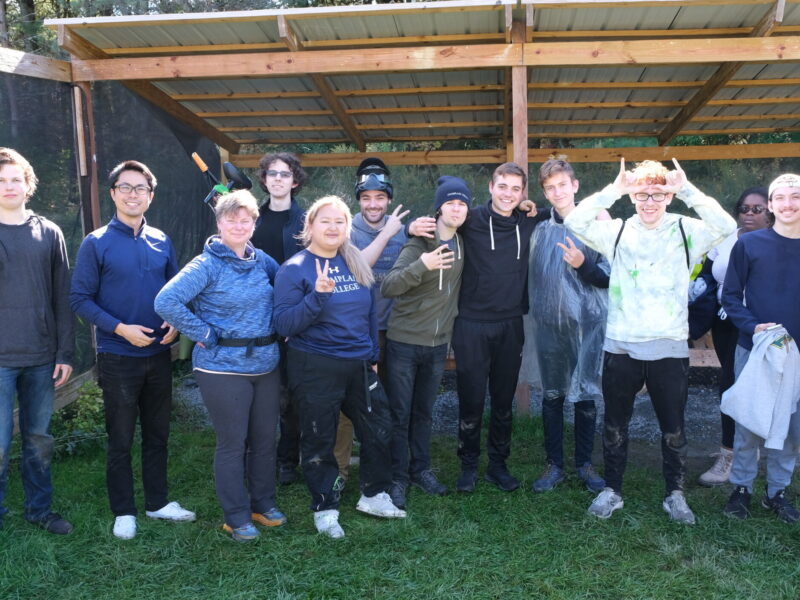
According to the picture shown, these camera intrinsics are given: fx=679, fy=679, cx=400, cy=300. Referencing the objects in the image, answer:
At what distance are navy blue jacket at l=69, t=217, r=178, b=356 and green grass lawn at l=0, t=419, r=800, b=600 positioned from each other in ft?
3.38

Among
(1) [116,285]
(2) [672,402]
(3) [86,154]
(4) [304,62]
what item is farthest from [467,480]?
(3) [86,154]

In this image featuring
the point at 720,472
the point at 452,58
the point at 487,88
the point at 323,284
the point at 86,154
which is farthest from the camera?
the point at 487,88

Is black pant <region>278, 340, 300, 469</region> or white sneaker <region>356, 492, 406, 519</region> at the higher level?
black pant <region>278, 340, 300, 469</region>

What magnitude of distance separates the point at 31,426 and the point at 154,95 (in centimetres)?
357

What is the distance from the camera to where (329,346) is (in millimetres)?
3514

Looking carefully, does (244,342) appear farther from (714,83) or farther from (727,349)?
(714,83)

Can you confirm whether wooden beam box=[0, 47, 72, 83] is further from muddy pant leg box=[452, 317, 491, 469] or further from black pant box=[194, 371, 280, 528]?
muddy pant leg box=[452, 317, 491, 469]

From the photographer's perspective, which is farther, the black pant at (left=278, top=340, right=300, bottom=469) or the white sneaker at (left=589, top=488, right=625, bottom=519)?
the black pant at (left=278, top=340, right=300, bottom=469)

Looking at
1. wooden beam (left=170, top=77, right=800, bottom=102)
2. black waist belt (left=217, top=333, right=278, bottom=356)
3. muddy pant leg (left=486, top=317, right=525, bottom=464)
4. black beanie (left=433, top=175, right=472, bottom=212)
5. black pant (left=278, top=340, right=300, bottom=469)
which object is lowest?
black pant (left=278, top=340, right=300, bottom=469)

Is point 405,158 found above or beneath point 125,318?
above

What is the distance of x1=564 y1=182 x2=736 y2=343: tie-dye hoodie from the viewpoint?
3.54 metres

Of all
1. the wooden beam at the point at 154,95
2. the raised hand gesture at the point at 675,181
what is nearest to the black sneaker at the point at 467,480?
the raised hand gesture at the point at 675,181

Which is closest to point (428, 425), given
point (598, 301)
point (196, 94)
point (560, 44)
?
point (598, 301)

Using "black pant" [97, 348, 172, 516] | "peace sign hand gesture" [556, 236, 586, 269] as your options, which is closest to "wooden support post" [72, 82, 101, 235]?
"black pant" [97, 348, 172, 516]
